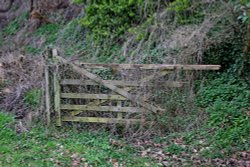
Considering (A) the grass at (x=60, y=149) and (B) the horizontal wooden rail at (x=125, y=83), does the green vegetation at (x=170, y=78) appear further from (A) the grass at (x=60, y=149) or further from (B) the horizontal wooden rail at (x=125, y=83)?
(B) the horizontal wooden rail at (x=125, y=83)

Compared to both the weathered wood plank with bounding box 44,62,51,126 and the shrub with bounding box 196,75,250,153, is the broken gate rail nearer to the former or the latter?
the weathered wood plank with bounding box 44,62,51,126

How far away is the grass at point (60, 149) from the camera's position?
7.35m

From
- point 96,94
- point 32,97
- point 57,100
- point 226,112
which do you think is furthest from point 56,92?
point 226,112

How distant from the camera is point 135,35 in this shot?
12.2m

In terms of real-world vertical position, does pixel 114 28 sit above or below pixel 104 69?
above

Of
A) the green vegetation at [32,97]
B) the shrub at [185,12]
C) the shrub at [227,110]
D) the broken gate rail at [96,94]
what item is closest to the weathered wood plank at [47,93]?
the broken gate rail at [96,94]

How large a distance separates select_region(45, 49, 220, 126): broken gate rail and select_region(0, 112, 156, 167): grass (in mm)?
448

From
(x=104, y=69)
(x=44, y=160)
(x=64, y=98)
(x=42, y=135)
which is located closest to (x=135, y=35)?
(x=104, y=69)

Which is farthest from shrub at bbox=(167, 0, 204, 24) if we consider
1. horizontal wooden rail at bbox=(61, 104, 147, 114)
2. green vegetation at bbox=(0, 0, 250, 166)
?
horizontal wooden rail at bbox=(61, 104, 147, 114)

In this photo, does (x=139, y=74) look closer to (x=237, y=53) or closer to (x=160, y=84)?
(x=160, y=84)

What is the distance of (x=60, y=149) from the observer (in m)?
7.82

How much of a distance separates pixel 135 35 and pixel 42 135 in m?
4.98

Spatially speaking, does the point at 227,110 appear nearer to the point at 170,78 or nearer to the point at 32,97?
the point at 170,78

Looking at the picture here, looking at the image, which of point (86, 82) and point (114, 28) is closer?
point (86, 82)
